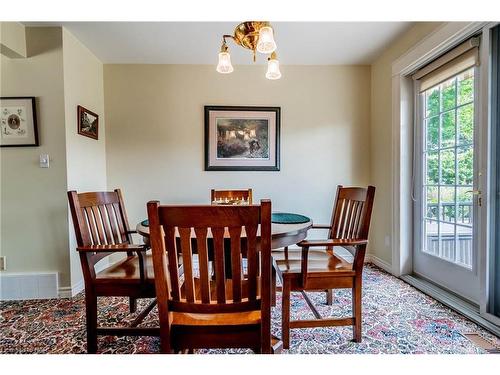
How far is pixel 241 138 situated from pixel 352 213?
1.71 metres

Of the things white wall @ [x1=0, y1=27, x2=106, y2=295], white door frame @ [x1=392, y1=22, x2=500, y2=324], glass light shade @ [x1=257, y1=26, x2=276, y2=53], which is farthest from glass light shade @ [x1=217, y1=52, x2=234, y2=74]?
white door frame @ [x1=392, y1=22, x2=500, y2=324]

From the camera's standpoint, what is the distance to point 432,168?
250 cm

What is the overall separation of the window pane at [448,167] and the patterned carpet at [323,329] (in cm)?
102

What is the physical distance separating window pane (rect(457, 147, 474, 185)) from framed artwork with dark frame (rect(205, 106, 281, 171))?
5.63 feet

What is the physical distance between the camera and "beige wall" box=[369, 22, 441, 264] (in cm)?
286

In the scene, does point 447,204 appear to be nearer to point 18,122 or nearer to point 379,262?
point 379,262

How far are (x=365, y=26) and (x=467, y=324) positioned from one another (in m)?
2.52

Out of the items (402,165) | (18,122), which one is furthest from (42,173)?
(402,165)

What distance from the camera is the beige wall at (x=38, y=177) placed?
2359mm

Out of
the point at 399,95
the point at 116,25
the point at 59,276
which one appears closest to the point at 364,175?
the point at 399,95

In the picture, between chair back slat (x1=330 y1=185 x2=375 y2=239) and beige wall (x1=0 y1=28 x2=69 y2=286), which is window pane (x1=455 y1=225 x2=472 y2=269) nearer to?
chair back slat (x1=330 y1=185 x2=375 y2=239)

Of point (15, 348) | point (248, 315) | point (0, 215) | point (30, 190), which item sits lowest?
point (15, 348)

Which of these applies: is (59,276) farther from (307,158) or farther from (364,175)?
(364,175)

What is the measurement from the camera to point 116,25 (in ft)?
7.75
